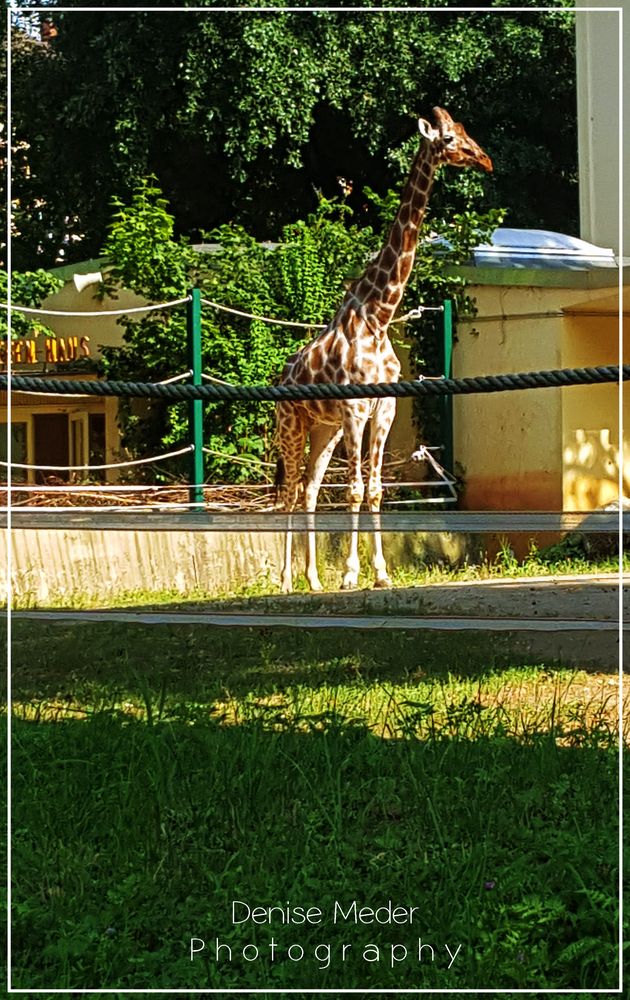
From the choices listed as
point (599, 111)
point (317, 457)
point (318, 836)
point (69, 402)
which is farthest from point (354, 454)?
point (69, 402)

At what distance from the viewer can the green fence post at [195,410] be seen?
8.83 m

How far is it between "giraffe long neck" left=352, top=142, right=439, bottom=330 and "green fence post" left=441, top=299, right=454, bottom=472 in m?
2.55

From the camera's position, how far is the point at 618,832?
288 centimetres

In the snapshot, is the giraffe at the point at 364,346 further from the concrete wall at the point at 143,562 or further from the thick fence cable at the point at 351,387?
the thick fence cable at the point at 351,387

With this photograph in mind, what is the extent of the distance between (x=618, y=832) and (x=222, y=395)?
1.08 metres

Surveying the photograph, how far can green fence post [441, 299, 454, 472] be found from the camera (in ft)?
35.0

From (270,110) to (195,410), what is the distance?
7.63m

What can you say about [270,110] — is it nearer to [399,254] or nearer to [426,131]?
[426,131]

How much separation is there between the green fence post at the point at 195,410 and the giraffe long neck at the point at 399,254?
1.20m

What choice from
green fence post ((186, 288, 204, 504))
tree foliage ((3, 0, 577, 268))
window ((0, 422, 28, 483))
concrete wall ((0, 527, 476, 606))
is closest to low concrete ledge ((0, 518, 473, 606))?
concrete wall ((0, 527, 476, 606))

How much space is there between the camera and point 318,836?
292 cm

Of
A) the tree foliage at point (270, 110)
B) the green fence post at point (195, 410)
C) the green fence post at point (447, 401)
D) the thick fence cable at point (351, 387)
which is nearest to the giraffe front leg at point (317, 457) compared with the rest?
the green fence post at point (195, 410)

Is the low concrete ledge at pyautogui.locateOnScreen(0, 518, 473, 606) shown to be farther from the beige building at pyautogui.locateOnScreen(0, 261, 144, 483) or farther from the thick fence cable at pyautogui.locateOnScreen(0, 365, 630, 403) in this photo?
the thick fence cable at pyautogui.locateOnScreen(0, 365, 630, 403)

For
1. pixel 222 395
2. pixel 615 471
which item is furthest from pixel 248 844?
pixel 615 471
